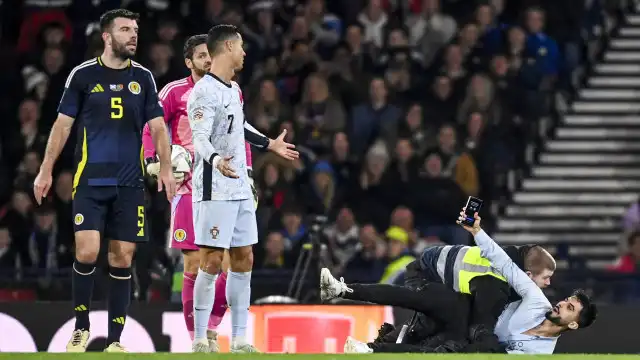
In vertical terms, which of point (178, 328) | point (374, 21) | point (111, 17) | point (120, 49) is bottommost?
point (178, 328)

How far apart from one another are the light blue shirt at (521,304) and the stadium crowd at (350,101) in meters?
3.60

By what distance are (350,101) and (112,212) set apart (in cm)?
734

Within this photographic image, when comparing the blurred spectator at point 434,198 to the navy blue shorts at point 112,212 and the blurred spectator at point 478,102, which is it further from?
the navy blue shorts at point 112,212

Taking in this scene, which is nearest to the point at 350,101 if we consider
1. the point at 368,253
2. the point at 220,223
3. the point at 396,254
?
the point at 368,253

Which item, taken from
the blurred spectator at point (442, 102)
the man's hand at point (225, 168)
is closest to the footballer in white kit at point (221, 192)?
the man's hand at point (225, 168)

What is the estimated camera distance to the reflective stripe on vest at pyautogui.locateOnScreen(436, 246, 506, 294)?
10.9 metres

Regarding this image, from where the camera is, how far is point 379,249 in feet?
49.3

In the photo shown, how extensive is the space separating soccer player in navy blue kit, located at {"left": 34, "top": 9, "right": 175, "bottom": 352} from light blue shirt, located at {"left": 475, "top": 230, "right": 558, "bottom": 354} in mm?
2372

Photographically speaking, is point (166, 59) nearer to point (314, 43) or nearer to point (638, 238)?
point (314, 43)

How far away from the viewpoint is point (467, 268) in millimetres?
10984

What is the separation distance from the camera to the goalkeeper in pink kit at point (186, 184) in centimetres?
1073

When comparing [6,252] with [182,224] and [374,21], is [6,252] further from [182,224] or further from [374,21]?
[374,21]

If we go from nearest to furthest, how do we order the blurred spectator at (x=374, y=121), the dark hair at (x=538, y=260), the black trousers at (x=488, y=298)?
the black trousers at (x=488, y=298) → the dark hair at (x=538, y=260) → the blurred spectator at (x=374, y=121)

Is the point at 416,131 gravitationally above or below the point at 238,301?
above
